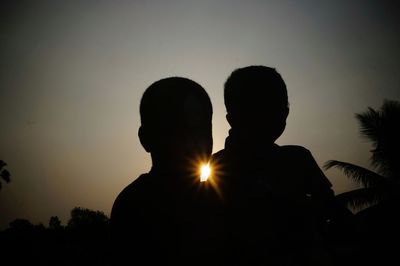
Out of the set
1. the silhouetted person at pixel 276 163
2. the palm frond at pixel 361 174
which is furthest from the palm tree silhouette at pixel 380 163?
the silhouetted person at pixel 276 163

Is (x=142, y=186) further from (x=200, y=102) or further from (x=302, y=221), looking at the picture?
(x=302, y=221)

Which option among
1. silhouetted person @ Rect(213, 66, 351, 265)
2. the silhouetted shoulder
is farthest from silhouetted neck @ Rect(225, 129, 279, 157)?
the silhouetted shoulder

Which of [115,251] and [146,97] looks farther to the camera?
[146,97]

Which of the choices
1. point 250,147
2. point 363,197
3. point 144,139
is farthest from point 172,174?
point 363,197

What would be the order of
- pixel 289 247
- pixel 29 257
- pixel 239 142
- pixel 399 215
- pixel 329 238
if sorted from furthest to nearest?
pixel 29 257, pixel 399 215, pixel 239 142, pixel 329 238, pixel 289 247

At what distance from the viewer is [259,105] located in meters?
1.36

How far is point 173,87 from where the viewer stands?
0.87 meters

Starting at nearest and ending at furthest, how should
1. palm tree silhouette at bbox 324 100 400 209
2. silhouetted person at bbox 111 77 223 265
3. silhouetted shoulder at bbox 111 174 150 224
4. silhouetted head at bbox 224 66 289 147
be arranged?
silhouetted person at bbox 111 77 223 265 → silhouetted shoulder at bbox 111 174 150 224 → silhouetted head at bbox 224 66 289 147 → palm tree silhouette at bbox 324 100 400 209

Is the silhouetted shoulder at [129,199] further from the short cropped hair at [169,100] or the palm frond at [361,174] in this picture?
the palm frond at [361,174]

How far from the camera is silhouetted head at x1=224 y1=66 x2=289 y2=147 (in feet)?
4.47

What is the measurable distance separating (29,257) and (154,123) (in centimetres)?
1361

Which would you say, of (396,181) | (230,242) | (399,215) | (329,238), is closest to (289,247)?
(230,242)

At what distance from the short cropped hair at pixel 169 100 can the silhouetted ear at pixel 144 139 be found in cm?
3

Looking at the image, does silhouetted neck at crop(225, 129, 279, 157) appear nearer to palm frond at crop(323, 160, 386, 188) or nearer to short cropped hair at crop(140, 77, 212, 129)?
short cropped hair at crop(140, 77, 212, 129)
